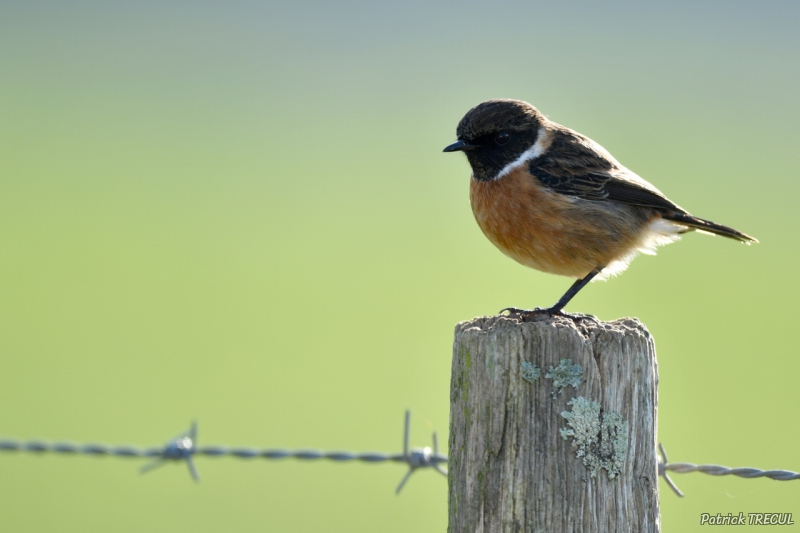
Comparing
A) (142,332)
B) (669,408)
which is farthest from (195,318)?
Answer: (669,408)

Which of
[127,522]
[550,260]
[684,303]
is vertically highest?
[684,303]

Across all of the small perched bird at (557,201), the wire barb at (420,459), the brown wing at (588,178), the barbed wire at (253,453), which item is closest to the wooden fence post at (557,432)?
the barbed wire at (253,453)

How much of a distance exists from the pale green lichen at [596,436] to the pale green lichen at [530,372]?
126 mm

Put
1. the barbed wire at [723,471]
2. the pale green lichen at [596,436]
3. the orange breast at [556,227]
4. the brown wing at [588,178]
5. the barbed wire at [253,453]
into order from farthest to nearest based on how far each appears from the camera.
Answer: the brown wing at [588,178], the orange breast at [556,227], the barbed wire at [253,453], the barbed wire at [723,471], the pale green lichen at [596,436]

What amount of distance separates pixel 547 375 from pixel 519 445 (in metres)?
0.23

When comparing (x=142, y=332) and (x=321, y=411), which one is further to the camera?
(x=142, y=332)

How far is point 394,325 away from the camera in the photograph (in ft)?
41.2

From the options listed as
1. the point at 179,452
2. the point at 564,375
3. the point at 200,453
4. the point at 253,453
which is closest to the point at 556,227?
the point at 253,453

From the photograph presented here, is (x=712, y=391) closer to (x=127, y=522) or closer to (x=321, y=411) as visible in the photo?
(x=321, y=411)

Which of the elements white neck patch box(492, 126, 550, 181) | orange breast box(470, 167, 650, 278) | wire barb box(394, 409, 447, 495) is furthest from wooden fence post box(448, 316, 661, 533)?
white neck patch box(492, 126, 550, 181)

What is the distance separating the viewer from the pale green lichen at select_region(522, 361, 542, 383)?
2.62 meters

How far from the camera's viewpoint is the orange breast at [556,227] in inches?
181

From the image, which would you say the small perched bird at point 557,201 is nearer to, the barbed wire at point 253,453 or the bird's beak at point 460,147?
the bird's beak at point 460,147

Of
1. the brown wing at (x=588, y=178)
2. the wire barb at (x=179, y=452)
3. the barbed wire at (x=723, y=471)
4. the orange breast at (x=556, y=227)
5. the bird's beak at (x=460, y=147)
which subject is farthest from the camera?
the bird's beak at (x=460, y=147)
